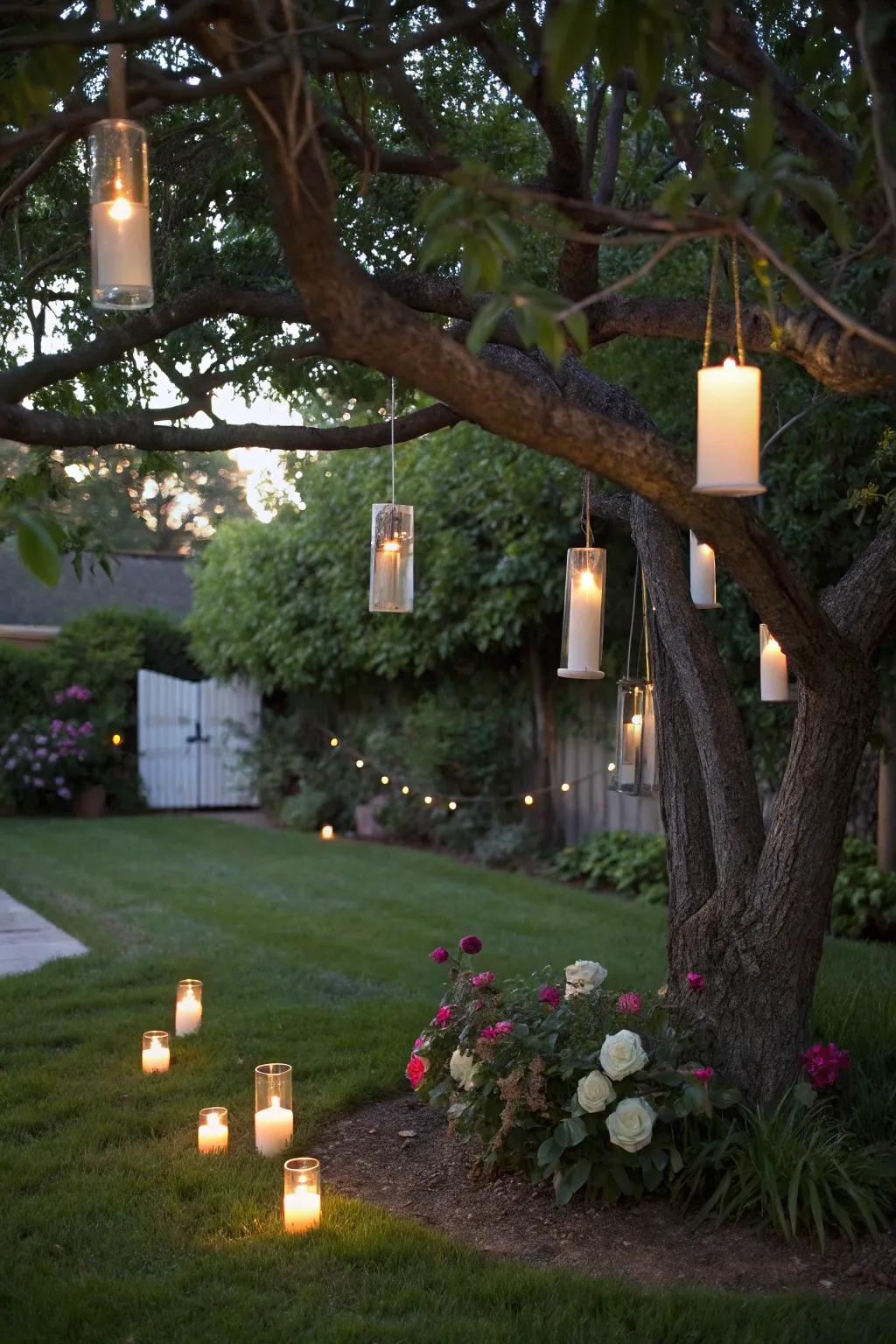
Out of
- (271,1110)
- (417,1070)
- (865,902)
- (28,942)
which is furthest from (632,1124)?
(28,942)

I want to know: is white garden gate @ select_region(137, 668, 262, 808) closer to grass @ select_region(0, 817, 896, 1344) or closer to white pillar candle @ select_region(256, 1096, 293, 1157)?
grass @ select_region(0, 817, 896, 1344)

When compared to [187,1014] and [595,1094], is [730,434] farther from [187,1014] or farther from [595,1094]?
[187,1014]

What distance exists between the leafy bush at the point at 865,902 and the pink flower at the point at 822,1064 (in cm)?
410

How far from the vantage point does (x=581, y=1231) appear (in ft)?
12.8

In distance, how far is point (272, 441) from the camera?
14.4 feet

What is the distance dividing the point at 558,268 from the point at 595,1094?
270cm

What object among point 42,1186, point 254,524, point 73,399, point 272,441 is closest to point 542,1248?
point 42,1186

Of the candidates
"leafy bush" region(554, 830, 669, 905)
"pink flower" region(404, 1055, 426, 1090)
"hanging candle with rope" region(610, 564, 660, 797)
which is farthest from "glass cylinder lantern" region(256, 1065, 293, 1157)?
"leafy bush" region(554, 830, 669, 905)

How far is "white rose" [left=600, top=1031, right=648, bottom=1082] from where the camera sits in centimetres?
399

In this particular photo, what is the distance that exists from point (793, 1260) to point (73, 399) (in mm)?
4336

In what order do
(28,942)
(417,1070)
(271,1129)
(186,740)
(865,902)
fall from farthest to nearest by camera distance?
(186,740) < (865,902) < (28,942) < (417,1070) < (271,1129)

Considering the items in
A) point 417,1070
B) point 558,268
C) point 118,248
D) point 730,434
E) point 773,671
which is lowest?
point 417,1070

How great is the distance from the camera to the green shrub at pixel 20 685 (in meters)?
15.5

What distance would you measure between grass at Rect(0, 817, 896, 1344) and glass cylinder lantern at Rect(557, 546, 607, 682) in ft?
6.14
